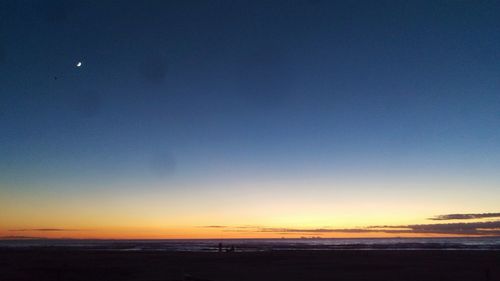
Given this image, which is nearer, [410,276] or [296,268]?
[410,276]

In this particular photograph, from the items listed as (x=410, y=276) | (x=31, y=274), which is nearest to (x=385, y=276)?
(x=410, y=276)

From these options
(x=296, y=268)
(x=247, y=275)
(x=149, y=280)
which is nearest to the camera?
(x=149, y=280)

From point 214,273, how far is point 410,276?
1558cm

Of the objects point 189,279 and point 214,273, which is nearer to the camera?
point 189,279

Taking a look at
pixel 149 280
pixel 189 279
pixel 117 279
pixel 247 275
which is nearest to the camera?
pixel 189 279

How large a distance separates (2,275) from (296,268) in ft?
83.0

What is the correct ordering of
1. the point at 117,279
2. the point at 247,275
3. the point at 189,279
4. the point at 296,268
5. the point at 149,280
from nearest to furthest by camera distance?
the point at 189,279 → the point at 149,280 → the point at 117,279 → the point at 247,275 → the point at 296,268

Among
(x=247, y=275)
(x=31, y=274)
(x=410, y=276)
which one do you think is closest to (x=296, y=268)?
(x=247, y=275)

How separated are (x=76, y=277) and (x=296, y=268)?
1966 centimetres

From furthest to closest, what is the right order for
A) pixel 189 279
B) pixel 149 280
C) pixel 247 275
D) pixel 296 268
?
pixel 296 268 → pixel 247 275 → pixel 149 280 → pixel 189 279

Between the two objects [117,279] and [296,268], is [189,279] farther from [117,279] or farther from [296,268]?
[296,268]

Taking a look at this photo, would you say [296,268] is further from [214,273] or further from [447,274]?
[447,274]

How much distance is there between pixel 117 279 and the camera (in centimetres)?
3497

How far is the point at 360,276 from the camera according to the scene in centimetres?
3634
